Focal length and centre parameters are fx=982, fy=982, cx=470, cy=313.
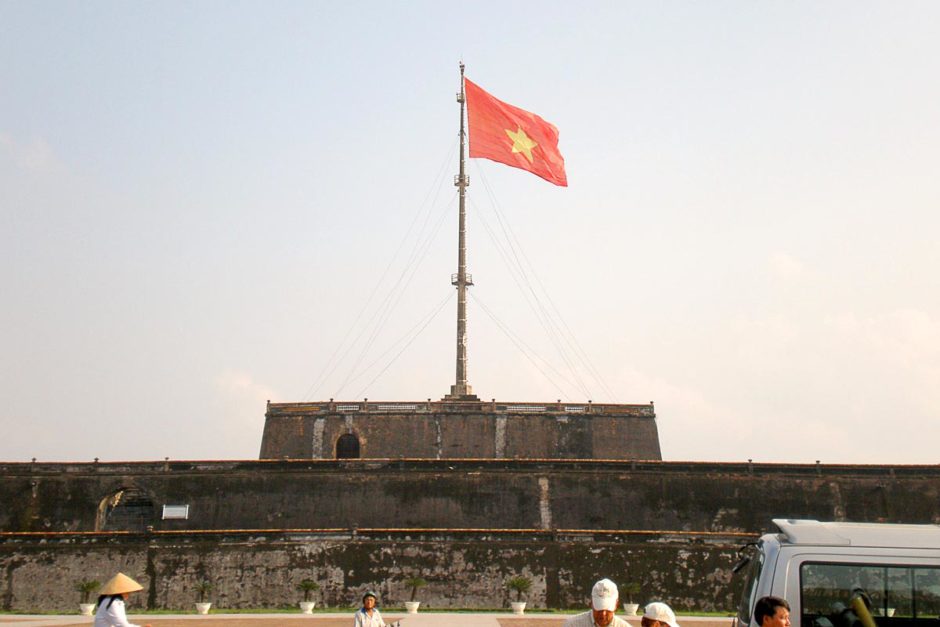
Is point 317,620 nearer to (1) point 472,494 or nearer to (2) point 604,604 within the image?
(1) point 472,494

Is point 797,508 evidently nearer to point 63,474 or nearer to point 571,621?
point 63,474

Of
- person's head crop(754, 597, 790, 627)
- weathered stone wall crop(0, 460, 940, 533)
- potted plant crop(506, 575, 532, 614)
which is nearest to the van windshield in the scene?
person's head crop(754, 597, 790, 627)

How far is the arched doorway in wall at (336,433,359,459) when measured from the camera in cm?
A: 2669

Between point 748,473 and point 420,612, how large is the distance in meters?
8.76

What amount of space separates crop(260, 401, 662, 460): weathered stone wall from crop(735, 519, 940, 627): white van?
20.2m

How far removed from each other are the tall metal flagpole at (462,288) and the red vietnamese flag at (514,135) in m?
1.63

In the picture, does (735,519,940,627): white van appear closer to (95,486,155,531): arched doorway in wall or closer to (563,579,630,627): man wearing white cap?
(563,579,630,627): man wearing white cap

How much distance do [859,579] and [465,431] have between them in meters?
20.6

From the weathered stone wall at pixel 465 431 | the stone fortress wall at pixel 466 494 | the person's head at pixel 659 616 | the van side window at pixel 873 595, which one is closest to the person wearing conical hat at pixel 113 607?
the person's head at pixel 659 616

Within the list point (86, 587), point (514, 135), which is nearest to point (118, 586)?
point (86, 587)

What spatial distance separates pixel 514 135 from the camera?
91.5 feet

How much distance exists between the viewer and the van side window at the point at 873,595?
626cm

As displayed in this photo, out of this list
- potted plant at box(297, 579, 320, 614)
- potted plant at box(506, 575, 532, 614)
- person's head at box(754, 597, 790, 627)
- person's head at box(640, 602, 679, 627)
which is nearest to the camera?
person's head at box(754, 597, 790, 627)

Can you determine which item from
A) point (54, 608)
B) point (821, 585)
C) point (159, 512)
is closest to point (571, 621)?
point (821, 585)
